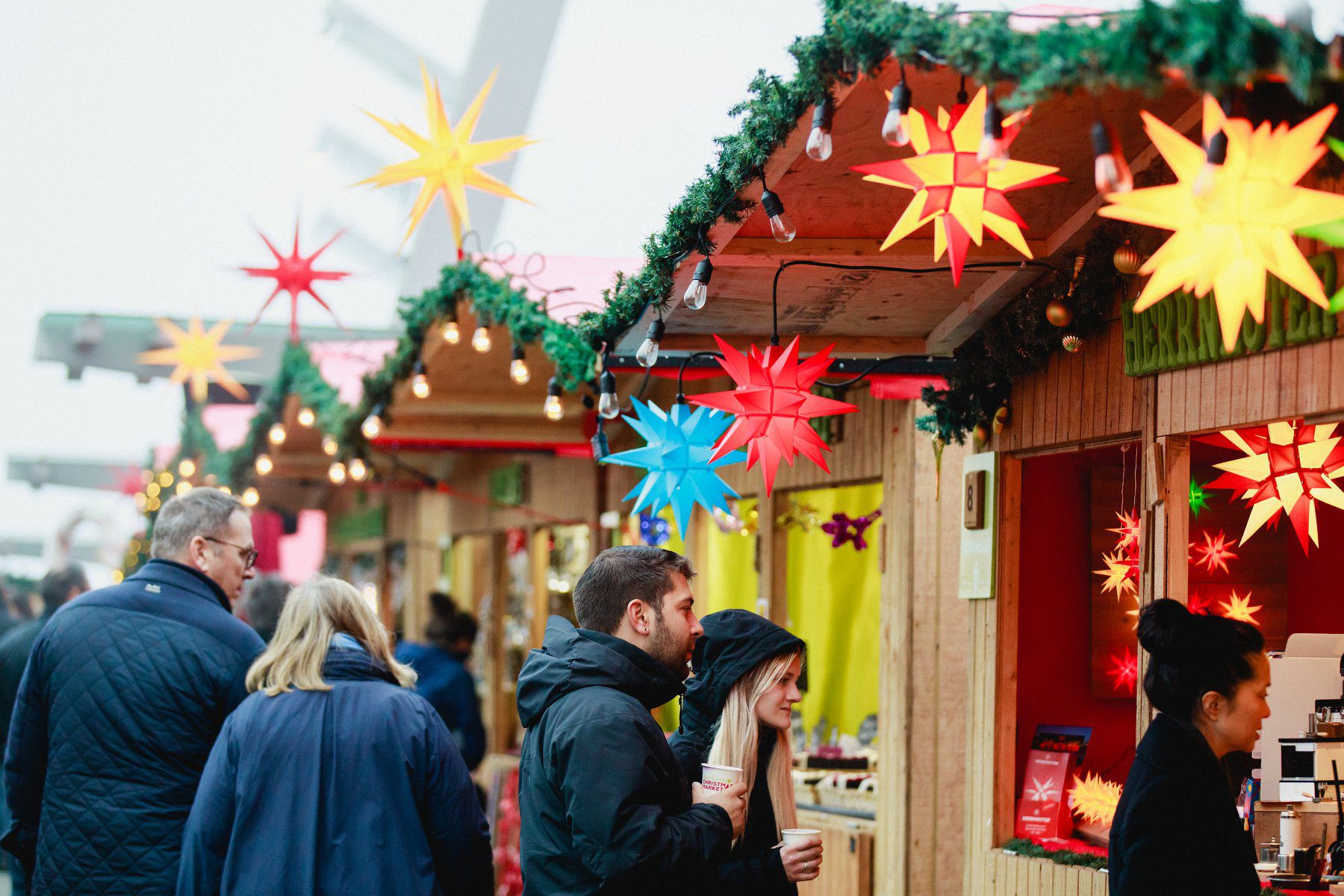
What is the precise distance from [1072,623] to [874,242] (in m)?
1.82

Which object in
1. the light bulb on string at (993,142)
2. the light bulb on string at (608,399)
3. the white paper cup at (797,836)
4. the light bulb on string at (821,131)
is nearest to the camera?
the light bulb on string at (993,142)

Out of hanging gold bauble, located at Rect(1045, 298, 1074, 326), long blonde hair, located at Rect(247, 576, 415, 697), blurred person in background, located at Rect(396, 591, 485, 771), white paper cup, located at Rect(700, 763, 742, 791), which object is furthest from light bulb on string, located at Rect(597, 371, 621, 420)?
blurred person in background, located at Rect(396, 591, 485, 771)

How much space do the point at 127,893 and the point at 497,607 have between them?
7537 mm

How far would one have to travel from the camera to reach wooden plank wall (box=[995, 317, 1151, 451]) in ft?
13.8

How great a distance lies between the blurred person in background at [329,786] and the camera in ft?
12.2

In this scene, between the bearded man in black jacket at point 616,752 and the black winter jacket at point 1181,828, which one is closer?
the bearded man in black jacket at point 616,752

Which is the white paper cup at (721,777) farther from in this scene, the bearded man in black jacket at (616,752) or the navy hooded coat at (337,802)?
the navy hooded coat at (337,802)

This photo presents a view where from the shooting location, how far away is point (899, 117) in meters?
2.58

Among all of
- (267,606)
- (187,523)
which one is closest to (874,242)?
(187,523)

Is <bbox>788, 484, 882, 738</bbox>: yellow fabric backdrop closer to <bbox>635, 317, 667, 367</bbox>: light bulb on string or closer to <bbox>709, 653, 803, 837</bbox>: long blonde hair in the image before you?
<bbox>635, 317, 667, 367</bbox>: light bulb on string

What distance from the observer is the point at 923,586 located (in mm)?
6180

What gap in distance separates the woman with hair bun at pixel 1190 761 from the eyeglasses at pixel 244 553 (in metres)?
2.84

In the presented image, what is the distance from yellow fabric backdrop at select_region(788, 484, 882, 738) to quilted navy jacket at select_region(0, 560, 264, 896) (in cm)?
369

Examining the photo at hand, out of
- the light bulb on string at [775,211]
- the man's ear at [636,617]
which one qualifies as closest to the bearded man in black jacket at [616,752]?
the man's ear at [636,617]
